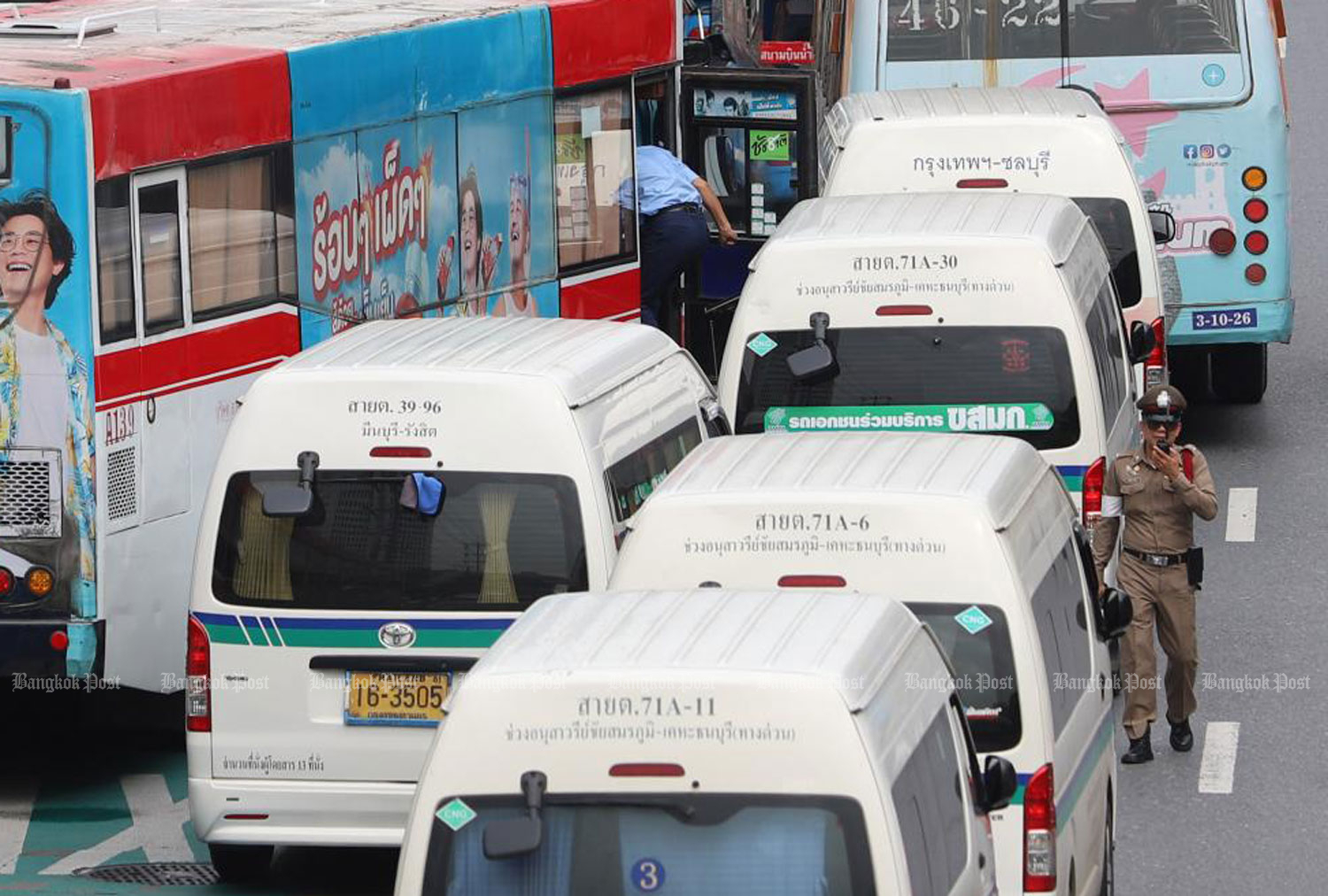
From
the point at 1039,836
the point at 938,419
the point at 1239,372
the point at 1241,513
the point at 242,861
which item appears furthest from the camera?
the point at 1239,372

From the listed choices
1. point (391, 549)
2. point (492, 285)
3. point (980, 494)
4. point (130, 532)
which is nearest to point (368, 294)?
point (492, 285)

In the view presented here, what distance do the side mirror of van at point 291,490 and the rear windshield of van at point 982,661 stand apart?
100 inches

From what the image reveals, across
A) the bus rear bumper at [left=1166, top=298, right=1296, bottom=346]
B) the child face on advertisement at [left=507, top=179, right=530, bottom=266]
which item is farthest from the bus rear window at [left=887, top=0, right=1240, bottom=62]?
the child face on advertisement at [left=507, top=179, right=530, bottom=266]

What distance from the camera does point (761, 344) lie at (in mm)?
12328

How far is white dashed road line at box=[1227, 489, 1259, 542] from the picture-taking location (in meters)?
16.5

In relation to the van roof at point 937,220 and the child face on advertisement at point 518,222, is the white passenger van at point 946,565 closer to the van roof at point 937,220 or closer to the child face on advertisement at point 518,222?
the van roof at point 937,220

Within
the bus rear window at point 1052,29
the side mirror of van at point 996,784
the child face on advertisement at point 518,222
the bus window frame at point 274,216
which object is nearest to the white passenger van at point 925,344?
the bus window frame at point 274,216

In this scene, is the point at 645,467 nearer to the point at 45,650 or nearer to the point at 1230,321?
the point at 45,650

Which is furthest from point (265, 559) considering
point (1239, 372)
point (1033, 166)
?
point (1239, 372)

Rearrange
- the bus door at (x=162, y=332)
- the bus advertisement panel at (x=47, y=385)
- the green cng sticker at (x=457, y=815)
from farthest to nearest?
the bus door at (x=162, y=332)
the bus advertisement panel at (x=47, y=385)
the green cng sticker at (x=457, y=815)

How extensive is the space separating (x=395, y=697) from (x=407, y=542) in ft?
1.78

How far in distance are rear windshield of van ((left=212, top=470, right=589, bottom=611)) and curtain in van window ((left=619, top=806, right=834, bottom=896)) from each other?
3728mm

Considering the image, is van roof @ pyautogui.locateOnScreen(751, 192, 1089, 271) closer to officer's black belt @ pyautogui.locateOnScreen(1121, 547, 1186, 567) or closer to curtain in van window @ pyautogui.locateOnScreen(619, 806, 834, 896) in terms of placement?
officer's black belt @ pyautogui.locateOnScreen(1121, 547, 1186, 567)

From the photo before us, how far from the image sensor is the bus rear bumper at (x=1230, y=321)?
61.2ft
